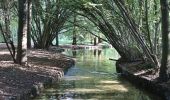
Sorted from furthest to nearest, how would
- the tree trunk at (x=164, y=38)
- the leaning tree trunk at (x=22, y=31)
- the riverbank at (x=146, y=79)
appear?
the leaning tree trunk at (x=22, y=31), the tree trunk at (x=164, y=38), the riverbank at (x=146, y=79)

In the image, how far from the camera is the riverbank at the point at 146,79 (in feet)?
46.0

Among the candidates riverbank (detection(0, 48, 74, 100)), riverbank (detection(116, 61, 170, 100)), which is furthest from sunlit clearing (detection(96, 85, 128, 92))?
riverbank (detection(0, 48, 74, 100))

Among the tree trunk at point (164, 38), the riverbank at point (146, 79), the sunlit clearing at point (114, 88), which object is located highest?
the tree trunk at point (164, 38)

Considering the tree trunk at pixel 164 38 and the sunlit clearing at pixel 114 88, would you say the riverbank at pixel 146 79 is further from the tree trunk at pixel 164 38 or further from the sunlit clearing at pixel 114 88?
the sunlit clearing at pixel 114 88

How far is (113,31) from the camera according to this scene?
972 inches

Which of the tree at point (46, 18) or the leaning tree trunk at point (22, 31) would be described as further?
the tree at point (46, 18)

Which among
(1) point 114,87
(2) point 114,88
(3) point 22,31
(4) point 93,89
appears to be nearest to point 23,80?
(4) point 93,89

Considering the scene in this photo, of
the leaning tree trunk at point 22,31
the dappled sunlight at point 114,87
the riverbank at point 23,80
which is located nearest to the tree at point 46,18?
the leaning tree trunk at point 22,31

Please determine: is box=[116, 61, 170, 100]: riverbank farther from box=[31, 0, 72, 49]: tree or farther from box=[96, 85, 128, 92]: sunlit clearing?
box=[31, 0, 72, 49]: tree

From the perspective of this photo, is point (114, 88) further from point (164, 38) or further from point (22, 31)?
point (22, 31)

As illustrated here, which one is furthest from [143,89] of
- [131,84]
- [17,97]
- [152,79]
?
[17,97]

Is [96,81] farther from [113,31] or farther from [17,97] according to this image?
[17,97]

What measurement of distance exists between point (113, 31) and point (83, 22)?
23245mm

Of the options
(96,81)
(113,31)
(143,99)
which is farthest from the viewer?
(113,31)
